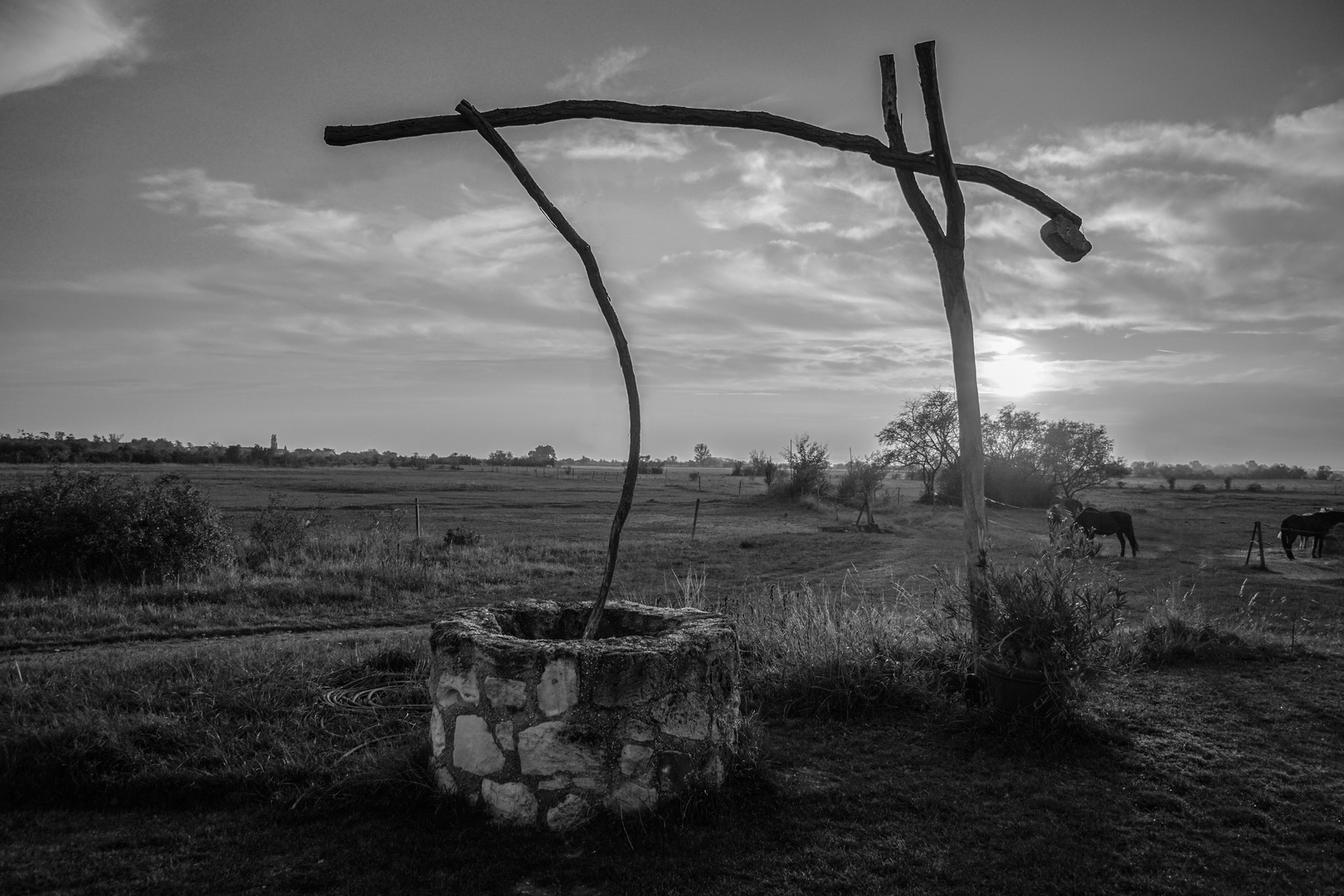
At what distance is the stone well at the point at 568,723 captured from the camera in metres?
4.41

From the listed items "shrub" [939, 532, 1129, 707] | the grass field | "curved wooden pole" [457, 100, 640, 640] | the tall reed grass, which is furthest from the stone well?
"shrub" [939, 532, 1129, 707]

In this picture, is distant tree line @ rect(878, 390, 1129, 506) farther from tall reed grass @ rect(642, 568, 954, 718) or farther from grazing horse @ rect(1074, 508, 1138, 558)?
tall reed grass @ rect(642, 568, 954, 718)

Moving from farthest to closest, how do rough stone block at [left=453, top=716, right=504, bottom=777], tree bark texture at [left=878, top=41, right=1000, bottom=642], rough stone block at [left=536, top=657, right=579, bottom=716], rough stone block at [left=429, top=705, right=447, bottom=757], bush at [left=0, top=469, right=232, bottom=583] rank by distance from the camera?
bush at [left=0, top=469, right=232, bottom=583], tree bark texture at [left=878, top=41, right=1000, bottom=642], rough stone block at [left=429, top=705, right=447, bottom=757], rough stone block at [left=453, top=716, right=504, bottom=777], rough stone block at [left=536, top=657, right=579, bottom=716]

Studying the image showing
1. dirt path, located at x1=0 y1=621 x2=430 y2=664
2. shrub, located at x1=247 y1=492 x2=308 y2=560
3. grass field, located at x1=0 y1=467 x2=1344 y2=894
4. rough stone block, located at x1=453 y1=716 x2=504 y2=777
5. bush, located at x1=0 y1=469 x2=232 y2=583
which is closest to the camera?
grass field, located at x1=0 y1=467 x2=1344 y2=894

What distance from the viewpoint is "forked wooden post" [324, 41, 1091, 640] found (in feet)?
18.3

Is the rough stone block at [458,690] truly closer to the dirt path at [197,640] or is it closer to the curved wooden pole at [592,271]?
the curved wooden pole at [592,271]

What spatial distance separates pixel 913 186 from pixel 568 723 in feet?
18.4

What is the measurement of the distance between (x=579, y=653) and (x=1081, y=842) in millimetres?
3125

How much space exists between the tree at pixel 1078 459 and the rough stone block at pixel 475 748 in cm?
3966

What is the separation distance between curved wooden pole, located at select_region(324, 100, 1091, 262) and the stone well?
370cm

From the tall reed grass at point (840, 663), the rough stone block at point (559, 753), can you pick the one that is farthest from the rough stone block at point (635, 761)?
the tall reed grass at point (840, 663)

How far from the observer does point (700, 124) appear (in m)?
6.09

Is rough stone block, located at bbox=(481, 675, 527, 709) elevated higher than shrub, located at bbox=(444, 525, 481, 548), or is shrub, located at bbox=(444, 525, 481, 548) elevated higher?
rough stone block, located at bbox=(481, 675, 527, 709)

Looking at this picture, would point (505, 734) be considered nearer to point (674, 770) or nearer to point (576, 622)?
point (674, 770)
